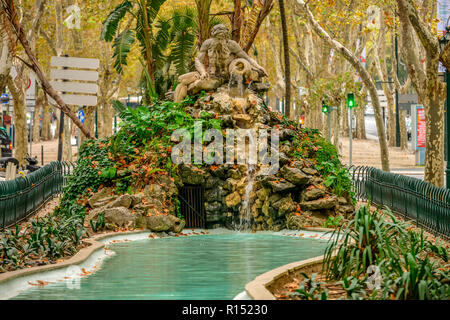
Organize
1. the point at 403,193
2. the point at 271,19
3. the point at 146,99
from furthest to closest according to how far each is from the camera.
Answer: the point at 271,19 < the point at 146,99 < the point at 403,193

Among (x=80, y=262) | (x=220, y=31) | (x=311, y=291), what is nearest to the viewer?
(x=311, y=291)

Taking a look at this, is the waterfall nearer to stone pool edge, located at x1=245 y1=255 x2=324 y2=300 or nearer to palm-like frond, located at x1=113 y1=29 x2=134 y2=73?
palm-like frond, located at x1=113 y1=29 x2=134 y2=73

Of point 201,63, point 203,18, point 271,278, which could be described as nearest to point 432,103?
point 201,63

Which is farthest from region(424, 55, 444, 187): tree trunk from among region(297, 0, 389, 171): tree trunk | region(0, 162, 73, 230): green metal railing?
region(0, 162, 73, 230): green metal railing

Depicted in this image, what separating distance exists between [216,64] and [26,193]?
19.3 feet

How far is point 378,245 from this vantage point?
826 centimetres

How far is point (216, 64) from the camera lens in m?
18.6

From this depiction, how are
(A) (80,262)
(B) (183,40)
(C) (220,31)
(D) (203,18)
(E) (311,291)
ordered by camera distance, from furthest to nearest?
1. (B) (183,40)
2. (D) (203,18)
3. (C) (220,31)
4. (A) (80,262)
5. (E) (311,291)

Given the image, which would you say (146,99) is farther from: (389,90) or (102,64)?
(389,90)

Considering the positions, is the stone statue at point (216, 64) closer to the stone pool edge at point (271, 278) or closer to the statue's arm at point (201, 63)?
the statue's arm at point (201, 63)

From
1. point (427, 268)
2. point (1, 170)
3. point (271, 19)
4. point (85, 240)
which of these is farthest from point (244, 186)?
point (271, 19)

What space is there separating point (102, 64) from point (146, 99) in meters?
15.9

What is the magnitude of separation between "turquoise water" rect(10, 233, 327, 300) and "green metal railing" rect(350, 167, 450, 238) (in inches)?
77.1

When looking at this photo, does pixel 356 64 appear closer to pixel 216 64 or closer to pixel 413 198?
pixel 216 64
